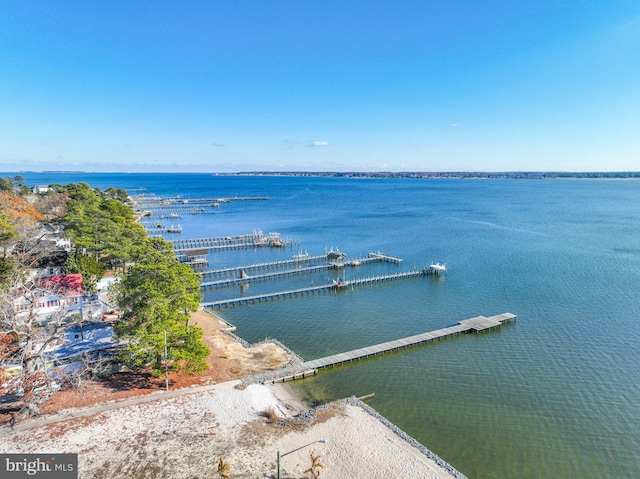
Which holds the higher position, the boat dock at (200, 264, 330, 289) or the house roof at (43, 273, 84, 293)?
the house roof at (43, 273, 84, 293)

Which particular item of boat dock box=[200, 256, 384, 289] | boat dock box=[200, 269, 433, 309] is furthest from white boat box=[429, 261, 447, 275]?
boat dock box=[200, 256, 384, 289]

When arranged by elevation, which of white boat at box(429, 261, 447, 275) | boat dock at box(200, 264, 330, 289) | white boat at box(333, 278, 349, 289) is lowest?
boat dock at box(200, 264, 330, 289)

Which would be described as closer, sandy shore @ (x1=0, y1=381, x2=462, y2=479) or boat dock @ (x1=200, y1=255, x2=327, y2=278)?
sandy shore @ (x1=0, y1=381, x2=462, y2=479)

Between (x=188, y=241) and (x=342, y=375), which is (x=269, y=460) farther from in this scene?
(x=188, y=241)

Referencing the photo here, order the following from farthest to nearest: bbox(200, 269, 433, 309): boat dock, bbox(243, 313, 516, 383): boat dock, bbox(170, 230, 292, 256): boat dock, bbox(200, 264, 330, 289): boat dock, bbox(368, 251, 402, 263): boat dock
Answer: bbox(170, 230, 292, 256): boat dock, bbox(368, 251, 402, 263): boat dock, bbox(200, 264, 330, 289): boat dock, bbox(200, 269, 433, 309): boat dock, bbox(243, 313, 516, 383): boat dock

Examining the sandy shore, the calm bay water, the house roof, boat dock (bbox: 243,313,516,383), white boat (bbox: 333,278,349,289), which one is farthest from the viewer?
white boat (bbox: 333,278,349,289)

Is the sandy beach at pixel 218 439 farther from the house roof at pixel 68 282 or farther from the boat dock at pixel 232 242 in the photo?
A: the boat dock at pixel 232 242

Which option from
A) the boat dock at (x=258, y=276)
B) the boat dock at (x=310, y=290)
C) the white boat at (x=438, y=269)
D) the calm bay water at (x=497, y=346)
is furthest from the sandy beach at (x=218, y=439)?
the white boat at (x=438, y=269)

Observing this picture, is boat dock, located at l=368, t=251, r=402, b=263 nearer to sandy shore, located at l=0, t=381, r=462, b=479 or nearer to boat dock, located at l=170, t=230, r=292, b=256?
boat dock, located at l=170, t=230, r=292, b=256
